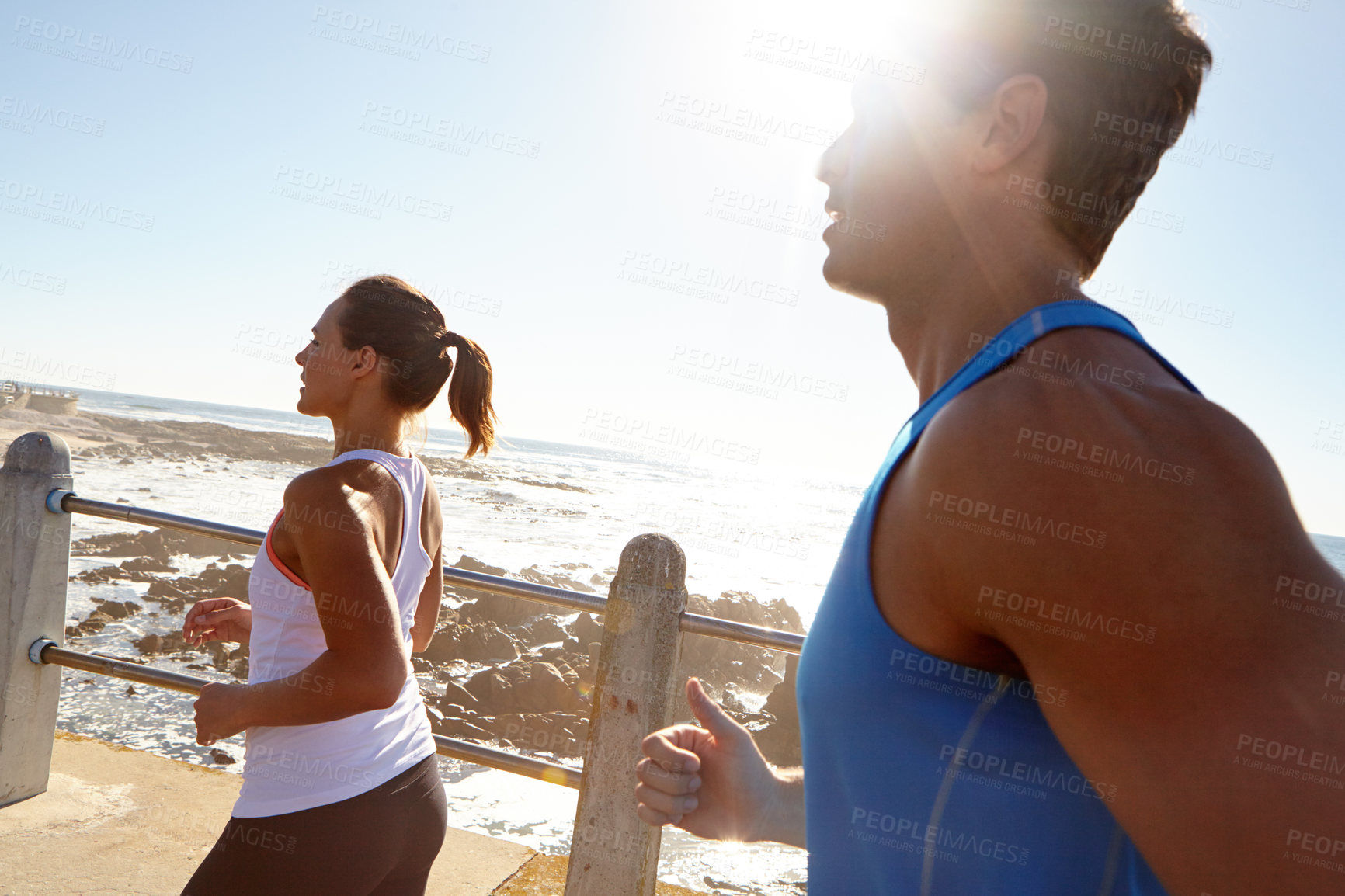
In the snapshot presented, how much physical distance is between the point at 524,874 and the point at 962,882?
9.66 ft

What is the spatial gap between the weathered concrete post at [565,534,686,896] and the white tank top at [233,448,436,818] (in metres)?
0.76

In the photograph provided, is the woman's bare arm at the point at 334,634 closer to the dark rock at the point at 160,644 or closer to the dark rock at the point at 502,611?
the dark rock at the point at 160,644

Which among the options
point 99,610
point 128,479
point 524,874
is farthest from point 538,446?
point 524,874

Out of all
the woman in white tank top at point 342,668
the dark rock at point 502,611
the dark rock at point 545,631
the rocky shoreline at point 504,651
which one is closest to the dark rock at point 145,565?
the rocky shoreline at point 504,651

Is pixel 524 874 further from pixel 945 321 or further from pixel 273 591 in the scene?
pixel 945 321

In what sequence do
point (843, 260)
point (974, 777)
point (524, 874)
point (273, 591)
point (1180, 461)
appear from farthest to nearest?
point (524, 874) → point (273, 591) → point (843, 260) → point (974, 777) → point (1180, 461)

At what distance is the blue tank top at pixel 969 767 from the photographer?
66 cm

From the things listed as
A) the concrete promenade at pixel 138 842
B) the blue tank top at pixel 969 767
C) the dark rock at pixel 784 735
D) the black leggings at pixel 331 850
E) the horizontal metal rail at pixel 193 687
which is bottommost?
the dark rock at pixel 784 735

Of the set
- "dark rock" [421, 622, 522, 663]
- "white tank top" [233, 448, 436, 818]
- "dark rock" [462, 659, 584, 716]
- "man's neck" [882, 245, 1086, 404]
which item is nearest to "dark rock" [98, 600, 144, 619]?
"dark rock" [421, 622, 522, 663]

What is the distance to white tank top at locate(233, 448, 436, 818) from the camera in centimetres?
173

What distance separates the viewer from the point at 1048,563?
0.55m

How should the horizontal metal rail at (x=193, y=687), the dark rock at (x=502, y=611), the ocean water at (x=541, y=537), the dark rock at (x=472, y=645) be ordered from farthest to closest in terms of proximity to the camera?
the dark rock at (x=502, y=611), the dark rock at (x=472, y=645), the ocean water at (x=541, y=537), the horizontal metal rail at (x=193, y=687)

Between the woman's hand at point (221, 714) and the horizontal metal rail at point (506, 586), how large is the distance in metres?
1.11

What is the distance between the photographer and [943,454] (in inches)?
24.3
